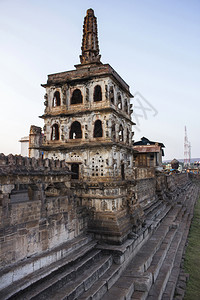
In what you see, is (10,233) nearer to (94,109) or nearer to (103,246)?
(103,246)

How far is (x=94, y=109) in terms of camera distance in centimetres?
1595

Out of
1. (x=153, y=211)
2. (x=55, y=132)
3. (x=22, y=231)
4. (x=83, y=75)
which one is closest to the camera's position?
(x=22, y=231)

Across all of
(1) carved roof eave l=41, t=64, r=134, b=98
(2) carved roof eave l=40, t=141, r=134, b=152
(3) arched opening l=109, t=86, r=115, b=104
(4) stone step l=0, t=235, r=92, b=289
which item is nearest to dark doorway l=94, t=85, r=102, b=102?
(1) carved roof eave l=41, t=64, r=134, b=98

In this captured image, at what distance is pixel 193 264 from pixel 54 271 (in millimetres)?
10650

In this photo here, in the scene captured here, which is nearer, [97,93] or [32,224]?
[32,224]

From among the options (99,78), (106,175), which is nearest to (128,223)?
(106,175)

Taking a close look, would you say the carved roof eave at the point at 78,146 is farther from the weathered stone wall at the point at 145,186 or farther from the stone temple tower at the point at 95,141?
the weathered stone wall at the point at 145,186

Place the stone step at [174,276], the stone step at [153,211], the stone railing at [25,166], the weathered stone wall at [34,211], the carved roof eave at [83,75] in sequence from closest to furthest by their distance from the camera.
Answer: the weathered stone wall at [34,211] < the stone railing at [25,166] < the stone step at [174,276] < the carved roof eave at [83,75] < the stone step at [153,211]

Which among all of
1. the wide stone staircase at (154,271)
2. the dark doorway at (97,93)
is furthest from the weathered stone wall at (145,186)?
the dark doorway at (97,93)

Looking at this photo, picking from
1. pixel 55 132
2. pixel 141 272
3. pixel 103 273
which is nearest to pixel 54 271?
pixel 103 273

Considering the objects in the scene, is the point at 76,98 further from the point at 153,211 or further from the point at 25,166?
the point at 153,211

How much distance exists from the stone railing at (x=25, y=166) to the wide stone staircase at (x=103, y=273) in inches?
151

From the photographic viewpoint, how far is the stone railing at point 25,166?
9734 millimetres

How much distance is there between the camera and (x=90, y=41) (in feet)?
62.1
